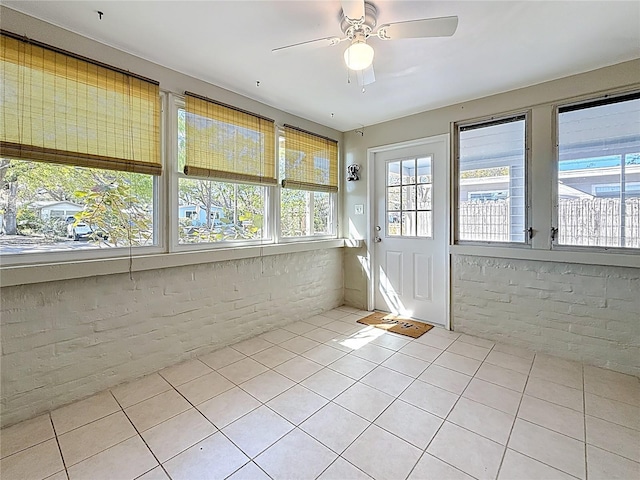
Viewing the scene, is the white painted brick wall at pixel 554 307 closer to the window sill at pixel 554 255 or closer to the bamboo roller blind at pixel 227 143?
the window sill at pixel 554 255

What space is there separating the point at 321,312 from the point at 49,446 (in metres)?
2.77

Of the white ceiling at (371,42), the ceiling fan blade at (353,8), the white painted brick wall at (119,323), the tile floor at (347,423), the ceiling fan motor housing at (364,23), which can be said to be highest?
the white ceiling at (371,42)

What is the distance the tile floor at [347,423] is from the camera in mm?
1543

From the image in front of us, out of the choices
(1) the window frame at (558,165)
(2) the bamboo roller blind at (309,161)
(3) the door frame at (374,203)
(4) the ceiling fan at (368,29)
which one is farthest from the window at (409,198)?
(4) the ceiling fan at (368,29)

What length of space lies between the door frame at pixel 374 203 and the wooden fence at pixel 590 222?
44 centimetres

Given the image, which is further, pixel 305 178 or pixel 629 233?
pixel 305 178

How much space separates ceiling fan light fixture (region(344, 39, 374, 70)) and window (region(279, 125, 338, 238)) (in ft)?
5.78

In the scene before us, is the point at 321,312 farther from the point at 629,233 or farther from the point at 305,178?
the point at 629,233

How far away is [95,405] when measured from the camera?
2057 millimetres

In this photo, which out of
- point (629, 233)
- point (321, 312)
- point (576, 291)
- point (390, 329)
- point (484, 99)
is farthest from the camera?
point (321, 312)

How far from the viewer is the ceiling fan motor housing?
174 cm

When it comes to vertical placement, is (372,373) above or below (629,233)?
below

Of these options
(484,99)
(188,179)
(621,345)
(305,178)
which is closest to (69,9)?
(188,179)

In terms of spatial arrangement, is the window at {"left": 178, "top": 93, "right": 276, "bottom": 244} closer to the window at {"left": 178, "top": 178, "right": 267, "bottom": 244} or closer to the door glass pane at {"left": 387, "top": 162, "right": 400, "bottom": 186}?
the window at {"left": 178, "top": 178, "right": 267, "bottom": 244}
